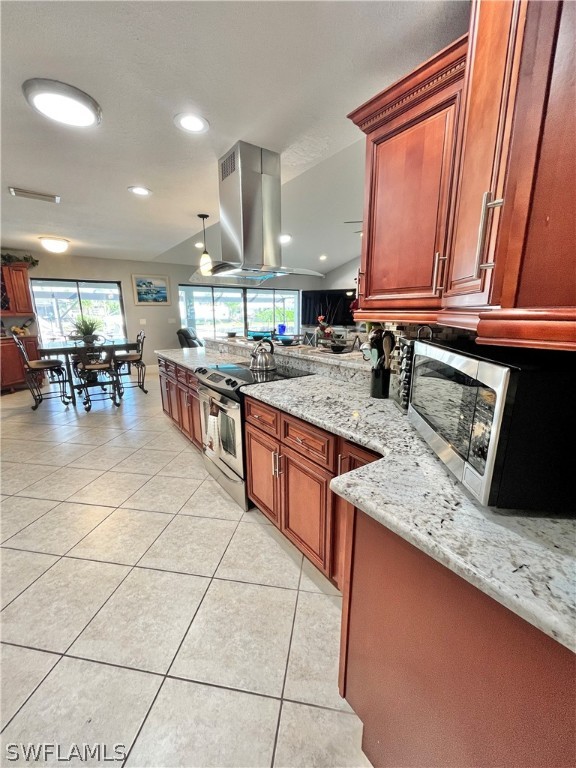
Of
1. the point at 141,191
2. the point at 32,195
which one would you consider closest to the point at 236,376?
the point at 141,191

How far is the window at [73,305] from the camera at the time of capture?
591 cm

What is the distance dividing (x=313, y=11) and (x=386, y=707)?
241cm

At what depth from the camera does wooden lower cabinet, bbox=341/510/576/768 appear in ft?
1.68

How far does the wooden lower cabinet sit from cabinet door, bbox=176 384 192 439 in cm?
242

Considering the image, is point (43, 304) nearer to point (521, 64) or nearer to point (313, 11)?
point (313, 11)

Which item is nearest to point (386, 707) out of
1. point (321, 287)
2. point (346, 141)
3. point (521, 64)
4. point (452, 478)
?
point (452, 478)

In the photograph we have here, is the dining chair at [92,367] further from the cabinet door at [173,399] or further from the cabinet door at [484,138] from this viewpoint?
the cabinet door at [484,138]

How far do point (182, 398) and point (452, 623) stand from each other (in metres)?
2.92

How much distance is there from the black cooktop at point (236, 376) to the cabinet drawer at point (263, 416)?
15 cm

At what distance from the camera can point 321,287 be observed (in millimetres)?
9805

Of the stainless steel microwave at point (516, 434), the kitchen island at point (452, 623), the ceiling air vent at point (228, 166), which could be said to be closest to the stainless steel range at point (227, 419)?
the kitchen island at point (452, 623)

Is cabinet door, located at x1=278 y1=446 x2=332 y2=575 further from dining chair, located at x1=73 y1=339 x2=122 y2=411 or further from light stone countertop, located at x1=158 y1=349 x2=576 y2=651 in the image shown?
dining chair, located at x1=73 y1=339 x2=122 y2=411

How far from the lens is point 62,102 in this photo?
1.64 meters

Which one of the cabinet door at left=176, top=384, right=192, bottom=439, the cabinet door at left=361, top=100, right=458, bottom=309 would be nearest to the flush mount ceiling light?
the cabinet door at left=361, top=100, right=458, bottom=309
